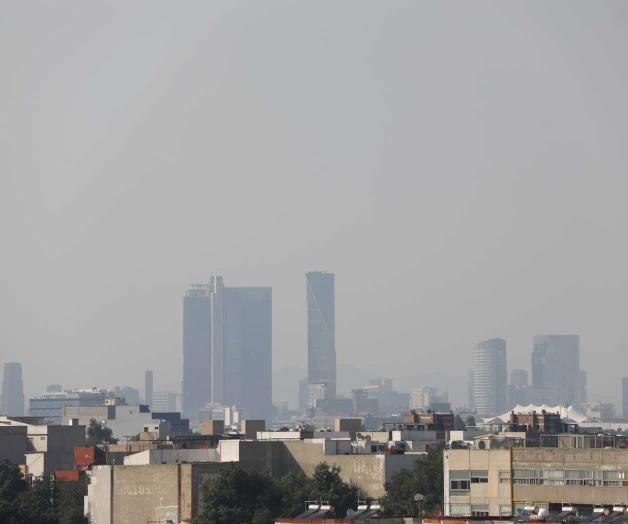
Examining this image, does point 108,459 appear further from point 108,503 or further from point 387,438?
point 108,503

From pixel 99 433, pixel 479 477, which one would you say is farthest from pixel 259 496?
pixel 99 433

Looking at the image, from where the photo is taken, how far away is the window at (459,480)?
72.9 m

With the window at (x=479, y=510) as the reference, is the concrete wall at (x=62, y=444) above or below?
above

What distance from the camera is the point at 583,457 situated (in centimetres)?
6969

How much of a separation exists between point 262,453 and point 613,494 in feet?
96.3

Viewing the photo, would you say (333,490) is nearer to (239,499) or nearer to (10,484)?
(239,499)

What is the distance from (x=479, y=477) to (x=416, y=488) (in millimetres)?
12983

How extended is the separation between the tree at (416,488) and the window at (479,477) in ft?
20.6

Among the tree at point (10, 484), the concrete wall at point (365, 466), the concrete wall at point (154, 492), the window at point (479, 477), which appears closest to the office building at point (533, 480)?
the window at point (479, 477)

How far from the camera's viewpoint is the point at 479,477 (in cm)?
7238

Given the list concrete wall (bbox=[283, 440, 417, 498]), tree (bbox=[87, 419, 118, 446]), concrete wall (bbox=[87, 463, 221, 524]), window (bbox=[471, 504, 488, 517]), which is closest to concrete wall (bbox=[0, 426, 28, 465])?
tree (bbox=[87, 419, 118, 446])

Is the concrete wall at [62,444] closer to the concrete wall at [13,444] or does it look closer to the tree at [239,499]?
the concrete wall at [13,444]

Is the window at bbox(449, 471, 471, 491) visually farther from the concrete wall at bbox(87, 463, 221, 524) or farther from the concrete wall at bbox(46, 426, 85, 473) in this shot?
the concrete wall at bbox(46, 426, 85, 473)

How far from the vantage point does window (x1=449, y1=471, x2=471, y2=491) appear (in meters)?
72.9
